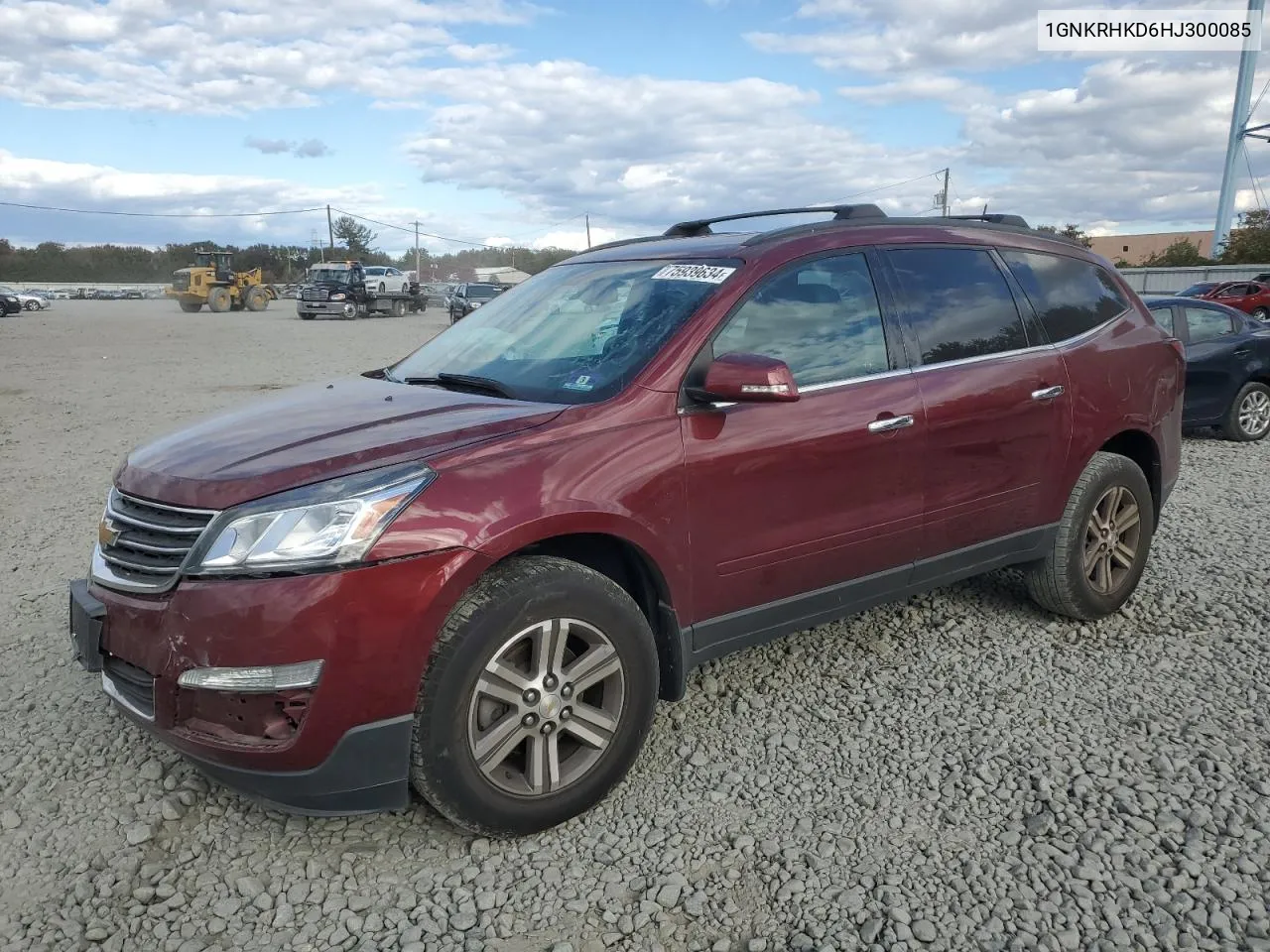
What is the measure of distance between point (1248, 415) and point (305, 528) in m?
10.0

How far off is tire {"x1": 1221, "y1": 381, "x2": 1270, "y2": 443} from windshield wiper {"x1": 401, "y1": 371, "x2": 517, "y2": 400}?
29.0ft

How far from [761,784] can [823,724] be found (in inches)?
19.5

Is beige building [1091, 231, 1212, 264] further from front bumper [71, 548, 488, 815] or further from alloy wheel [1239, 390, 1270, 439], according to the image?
front bumper [71, 548, 488, 815]

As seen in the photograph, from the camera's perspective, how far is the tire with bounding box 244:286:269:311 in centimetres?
4397

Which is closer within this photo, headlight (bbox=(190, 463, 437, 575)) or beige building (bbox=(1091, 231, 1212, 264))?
headlight (bbox=(190, 463, 437, 575))

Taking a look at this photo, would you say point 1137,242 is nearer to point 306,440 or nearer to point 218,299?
point 218,299

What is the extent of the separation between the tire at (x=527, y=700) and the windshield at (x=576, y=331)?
0.68 meters

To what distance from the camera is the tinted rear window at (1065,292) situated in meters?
4.25

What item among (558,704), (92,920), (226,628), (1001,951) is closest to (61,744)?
(92,920)

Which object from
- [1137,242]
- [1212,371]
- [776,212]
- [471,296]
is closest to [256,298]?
[471,296]

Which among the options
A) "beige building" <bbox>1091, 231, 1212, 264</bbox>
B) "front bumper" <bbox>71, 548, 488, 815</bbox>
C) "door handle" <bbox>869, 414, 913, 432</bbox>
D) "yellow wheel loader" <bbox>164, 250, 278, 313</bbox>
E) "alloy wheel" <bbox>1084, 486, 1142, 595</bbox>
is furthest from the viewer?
"beige building" <bbox>1091, 231, 1212, 264</bbox>

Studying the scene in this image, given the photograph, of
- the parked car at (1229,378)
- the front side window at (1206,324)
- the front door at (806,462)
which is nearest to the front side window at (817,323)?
the front door at (806,462)

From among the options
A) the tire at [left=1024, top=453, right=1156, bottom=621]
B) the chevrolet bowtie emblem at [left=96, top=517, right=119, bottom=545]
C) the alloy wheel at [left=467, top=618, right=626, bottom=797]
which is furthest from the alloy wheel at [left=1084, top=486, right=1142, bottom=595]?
the chevrolet bowtie emblem at [left=96, top=517, right=119, bottom=545]

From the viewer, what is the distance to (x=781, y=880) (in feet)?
8.68
